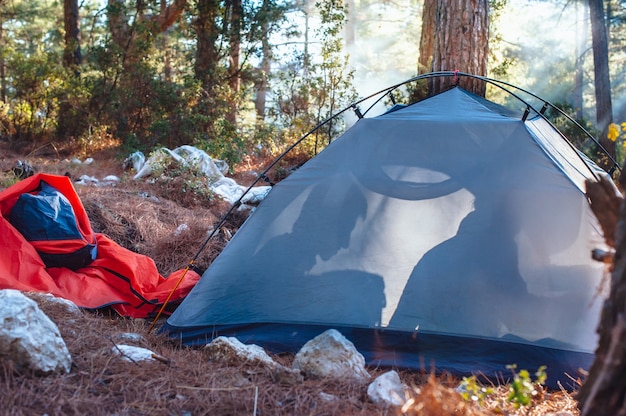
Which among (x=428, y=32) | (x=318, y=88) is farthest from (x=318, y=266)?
(x=318, y=88)

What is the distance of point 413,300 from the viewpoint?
316 centimetres

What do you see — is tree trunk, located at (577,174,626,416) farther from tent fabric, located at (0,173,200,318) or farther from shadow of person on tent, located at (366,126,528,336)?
tent fabric, located at (0,173,200,318)

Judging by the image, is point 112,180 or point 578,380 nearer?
point 578,380

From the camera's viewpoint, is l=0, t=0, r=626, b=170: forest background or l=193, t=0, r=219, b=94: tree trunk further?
l=193, t=0, r=219, b=94: tree trunk

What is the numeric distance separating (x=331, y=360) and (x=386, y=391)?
1.15ft

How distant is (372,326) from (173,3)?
32.9ft

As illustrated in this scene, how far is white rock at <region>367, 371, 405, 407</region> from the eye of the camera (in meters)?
2.51

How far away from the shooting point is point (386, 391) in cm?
257

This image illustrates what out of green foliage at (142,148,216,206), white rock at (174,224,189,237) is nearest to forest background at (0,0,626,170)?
green foliage at (142,148,216,206)

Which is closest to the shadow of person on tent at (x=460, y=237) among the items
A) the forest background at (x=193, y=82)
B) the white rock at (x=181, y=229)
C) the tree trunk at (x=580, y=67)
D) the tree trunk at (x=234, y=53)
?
the white rock at (x=181, y=229)

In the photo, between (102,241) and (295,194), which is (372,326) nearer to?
(295,194)

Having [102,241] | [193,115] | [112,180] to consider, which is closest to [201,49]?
[193,115]

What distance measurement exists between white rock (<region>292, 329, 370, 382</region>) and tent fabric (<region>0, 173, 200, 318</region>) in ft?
4.29

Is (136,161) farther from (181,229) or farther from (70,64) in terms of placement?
(70,64)
